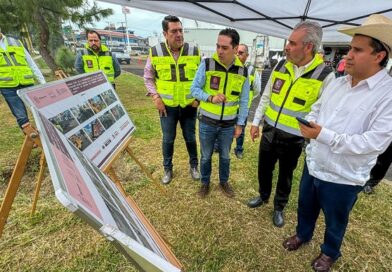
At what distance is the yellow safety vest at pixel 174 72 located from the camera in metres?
2.61

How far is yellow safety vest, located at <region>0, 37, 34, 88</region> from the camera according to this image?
12.1 ft

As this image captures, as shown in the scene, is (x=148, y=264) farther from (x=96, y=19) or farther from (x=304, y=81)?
(x=96, y=19)

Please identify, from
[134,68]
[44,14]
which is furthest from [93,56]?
[134,68]

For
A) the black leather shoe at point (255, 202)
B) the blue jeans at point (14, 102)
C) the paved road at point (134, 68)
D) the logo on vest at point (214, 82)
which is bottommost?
the paved road at point (134, 68)

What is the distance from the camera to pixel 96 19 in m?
8.70

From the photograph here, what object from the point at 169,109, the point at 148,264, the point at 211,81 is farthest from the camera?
the point at 169,109

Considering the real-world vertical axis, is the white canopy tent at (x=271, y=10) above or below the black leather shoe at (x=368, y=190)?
above

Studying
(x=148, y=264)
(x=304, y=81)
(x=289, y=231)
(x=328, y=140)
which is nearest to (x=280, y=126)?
(x=304, y=81)

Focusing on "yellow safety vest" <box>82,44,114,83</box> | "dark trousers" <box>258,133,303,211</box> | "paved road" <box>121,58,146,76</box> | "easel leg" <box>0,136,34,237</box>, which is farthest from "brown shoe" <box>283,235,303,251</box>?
"paved road" <box>121,58,146,76</box>

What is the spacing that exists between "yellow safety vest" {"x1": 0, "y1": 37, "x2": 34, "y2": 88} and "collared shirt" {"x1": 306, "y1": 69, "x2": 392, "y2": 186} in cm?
446

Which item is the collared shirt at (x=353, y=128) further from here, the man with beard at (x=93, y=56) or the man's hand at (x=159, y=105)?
the man with beard at (x=93, y=56)

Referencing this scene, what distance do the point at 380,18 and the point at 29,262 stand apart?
3146mm

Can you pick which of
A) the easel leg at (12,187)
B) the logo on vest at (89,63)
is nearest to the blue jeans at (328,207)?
the easel leg at (12,187)

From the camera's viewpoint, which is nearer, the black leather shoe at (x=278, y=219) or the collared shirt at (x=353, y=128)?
the collared shirt at (x=353, y=128)
